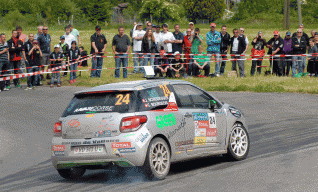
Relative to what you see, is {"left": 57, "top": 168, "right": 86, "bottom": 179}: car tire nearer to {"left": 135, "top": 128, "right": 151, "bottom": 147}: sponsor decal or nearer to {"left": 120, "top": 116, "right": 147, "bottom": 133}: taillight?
{"left": 120, "top": 116, "right": 147, "bottom": 133}: taillight

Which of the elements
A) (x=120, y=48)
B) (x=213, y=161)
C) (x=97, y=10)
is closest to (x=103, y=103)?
(x=213, y=161)

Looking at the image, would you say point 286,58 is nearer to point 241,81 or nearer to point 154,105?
point 241,81

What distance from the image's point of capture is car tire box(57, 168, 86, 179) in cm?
948

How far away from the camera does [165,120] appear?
30.0ft

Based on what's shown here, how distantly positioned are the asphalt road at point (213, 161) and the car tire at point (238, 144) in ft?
0.63

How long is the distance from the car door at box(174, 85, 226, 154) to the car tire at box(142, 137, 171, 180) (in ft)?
2.88

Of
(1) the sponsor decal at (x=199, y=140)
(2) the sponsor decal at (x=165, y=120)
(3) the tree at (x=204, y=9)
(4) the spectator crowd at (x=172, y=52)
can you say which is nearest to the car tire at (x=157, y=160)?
(2) the sponsor decal at (x=165, y=120)

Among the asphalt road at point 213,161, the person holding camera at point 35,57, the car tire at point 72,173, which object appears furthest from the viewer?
the person holding camera at point 35,57

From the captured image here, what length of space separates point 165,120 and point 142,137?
0.65m

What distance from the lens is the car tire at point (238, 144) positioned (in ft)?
34.3

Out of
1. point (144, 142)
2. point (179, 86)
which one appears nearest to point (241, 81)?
point (179, 86)

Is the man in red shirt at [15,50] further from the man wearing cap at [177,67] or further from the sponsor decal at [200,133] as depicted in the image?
the sponsor decal at [200,133]

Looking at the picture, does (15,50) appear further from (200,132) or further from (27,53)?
(200,132)

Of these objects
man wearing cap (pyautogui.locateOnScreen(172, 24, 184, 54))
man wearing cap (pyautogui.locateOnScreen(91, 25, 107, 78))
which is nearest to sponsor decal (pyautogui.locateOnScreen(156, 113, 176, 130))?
man wearing cap (pyautogui.locateOnScreen(172, 24, 184, 54))
